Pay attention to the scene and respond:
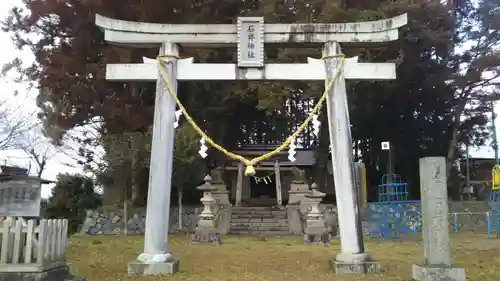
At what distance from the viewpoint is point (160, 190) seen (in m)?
7.64

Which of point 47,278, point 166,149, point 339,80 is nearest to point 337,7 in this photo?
point 339,80

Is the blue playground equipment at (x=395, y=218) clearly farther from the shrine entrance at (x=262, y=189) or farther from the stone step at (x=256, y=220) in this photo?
the shrine entrance at (x=262, y=189)

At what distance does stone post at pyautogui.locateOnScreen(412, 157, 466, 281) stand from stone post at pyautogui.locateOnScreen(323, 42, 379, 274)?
55.6 inches

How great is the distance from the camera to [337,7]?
14047 millimetres

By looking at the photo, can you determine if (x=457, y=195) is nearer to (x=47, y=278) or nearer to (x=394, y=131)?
(x=394, y=131)

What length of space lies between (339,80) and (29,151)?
20.7 m

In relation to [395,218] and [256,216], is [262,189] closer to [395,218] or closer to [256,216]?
[256,216]

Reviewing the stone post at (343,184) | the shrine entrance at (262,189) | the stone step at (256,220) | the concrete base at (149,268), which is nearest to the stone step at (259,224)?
the stone step at (256,220)

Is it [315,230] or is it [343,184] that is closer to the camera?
[343,184]

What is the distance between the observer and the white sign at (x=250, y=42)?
26.4 ft

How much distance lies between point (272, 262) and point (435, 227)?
3.75 metres

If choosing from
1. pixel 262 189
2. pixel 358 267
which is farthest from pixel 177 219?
pixel 358 267

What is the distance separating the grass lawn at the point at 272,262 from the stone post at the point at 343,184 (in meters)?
0.35

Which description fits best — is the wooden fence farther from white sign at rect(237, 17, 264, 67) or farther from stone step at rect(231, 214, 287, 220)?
stone step at rect(231, 214, 287, 220)
